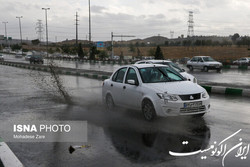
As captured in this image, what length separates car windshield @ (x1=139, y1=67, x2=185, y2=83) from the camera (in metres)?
8.56

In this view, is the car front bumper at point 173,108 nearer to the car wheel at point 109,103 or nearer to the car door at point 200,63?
the car wheel at point 109,103

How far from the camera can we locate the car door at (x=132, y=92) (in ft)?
27.5

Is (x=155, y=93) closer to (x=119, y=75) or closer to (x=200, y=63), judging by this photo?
(x=119, y=75)

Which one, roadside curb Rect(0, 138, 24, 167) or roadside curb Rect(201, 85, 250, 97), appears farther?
roadside curb Rect(201, 85, 250, 97)

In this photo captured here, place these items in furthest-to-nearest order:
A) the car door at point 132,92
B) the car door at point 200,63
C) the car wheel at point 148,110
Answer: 1. the car door at point 200,63
2. the car door at point 132,92
3. the car wheel at point 148,110

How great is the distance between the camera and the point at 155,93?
773 cm

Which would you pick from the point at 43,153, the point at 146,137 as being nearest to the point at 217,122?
the point at 146,137

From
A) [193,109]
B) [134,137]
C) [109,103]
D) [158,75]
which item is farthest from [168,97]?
[109,103]

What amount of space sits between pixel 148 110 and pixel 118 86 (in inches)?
65.7

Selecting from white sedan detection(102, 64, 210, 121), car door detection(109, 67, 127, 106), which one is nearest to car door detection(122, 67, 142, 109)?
white sedan detection(102, 64, 210, 121)

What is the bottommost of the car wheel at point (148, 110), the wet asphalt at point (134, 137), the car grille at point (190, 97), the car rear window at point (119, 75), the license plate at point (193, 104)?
the wet asphalt at point (134, 137)

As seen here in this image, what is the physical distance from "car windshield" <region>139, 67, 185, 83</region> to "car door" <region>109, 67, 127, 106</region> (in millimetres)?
805

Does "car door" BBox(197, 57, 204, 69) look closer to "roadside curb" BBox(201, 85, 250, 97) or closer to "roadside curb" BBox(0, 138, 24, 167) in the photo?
"roadside curb" BBox(201, 85, 250, 97)

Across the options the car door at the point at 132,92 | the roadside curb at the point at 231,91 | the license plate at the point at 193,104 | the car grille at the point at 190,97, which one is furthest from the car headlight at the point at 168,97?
the roadside curb at the point at 231,91
